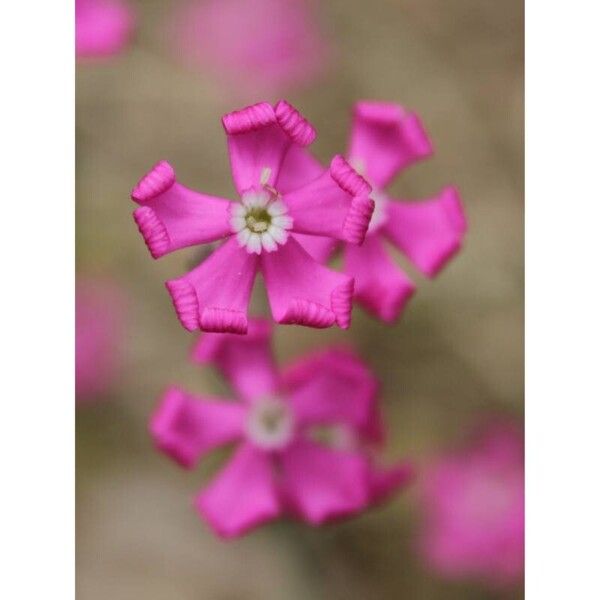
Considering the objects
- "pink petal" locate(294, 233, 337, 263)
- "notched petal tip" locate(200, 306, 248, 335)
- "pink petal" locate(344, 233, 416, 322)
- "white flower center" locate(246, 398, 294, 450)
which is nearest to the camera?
"notched petal tip" locate(200, 306, 248, 335)

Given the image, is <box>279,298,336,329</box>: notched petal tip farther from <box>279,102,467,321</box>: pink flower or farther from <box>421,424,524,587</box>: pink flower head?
<box>421,424,524,587</box>: pink flower head

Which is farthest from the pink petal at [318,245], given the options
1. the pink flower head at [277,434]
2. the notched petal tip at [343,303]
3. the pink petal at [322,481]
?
the pink petal at [322,481]

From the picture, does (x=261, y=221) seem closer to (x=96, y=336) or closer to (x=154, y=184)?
(x=154, y=184)

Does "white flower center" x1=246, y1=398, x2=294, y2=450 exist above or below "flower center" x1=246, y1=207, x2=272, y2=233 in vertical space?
below

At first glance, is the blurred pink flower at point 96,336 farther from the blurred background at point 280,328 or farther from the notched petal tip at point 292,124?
the notched petal tip at point 292,124

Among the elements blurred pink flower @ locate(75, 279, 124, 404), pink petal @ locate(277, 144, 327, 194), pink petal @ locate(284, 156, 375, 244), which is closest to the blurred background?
blurred pink flower @ locate(75, 279, 124, 404)

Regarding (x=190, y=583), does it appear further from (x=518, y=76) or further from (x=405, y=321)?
(x=518, y=76)

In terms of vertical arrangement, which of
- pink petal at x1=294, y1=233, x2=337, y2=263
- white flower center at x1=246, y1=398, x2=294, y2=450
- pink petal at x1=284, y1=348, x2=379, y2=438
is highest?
pink petal at x1=294, y1=233, x2=337, y2=263
